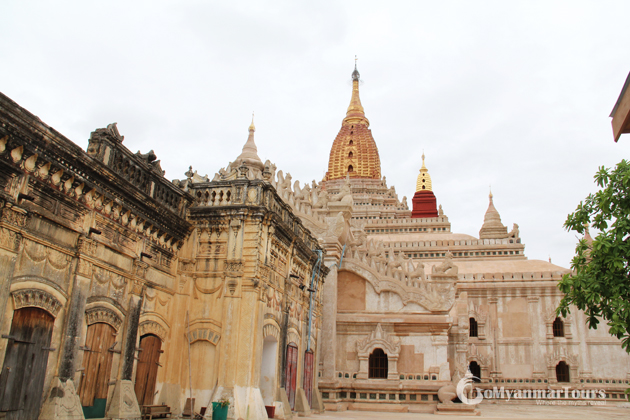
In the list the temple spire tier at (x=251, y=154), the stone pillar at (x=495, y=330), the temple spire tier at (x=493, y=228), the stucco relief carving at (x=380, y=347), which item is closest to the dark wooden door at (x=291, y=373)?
the stucco relief carving at (x=380, y=347)

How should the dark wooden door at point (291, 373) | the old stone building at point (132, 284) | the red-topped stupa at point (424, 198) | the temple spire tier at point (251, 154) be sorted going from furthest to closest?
the red-topped stupa at point (424, 198) → the temple spire tier at point (251, 154) → the dark wooden door at point (291, 373) → the old stone building at point (132, 284)

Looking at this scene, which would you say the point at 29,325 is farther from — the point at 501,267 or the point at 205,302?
the point at 501,267

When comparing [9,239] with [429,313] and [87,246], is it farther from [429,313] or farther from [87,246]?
[429,313]

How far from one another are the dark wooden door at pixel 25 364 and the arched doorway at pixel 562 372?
32717mm

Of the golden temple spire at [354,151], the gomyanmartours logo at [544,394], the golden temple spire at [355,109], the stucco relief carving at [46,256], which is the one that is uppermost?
the golden temple spire at [355,109]

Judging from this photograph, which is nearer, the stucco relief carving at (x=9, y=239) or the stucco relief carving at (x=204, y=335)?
the stucco relief carving at (x=9, y=239)

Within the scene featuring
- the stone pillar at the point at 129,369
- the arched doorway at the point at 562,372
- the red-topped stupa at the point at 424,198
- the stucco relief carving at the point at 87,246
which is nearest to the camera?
the stucco relief carving at the point at 87,246

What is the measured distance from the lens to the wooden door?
43.5 feet

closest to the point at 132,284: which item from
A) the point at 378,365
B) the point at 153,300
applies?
the point at 153,300

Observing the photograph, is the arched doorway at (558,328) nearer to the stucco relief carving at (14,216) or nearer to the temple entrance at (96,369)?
the temple entrance at (96,369)

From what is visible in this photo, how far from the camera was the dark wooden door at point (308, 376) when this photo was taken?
64.8 feet

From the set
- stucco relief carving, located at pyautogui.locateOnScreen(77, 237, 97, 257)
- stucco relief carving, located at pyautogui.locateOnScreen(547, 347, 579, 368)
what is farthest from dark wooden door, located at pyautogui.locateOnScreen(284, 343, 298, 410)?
stucco relief carving, located at pyautogui.locateOnScreen(547, 347, 579, 368)

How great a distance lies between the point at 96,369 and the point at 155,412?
7.45 ft

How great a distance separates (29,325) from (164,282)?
4.52 m
